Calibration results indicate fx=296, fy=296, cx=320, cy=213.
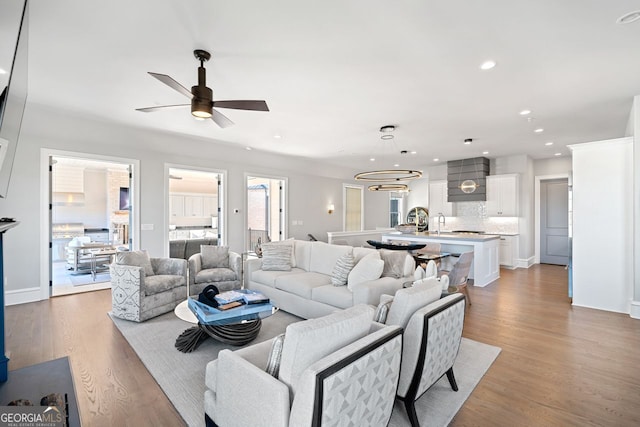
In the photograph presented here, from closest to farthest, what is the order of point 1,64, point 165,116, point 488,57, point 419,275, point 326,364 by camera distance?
1. point 326,364
2. point 1,64
3. point 488,57
4. point 419,275
5. point 165,116

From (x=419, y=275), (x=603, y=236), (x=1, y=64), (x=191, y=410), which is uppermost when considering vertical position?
(x=1, y=64)

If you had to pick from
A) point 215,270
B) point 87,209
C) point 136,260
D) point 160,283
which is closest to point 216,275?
point 215,270

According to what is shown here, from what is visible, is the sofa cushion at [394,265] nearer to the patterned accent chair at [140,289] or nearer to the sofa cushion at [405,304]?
the sofa cushion at [405,304]

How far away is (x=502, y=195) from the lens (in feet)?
26.0

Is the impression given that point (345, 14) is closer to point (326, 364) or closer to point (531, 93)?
point (326, 364)

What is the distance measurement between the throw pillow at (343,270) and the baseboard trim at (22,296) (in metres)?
4.59

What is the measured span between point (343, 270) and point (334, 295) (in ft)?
1.32

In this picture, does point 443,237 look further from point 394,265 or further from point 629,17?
point 629,17

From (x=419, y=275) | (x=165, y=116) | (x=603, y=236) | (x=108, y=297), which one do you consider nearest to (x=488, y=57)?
(x=419, y=275)

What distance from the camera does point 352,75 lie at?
332cm

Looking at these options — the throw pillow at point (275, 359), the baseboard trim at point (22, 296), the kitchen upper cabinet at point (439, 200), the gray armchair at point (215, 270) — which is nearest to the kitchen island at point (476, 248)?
the kitchen upper cabinet at point (439, 200)

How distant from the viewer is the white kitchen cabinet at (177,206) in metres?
9.97

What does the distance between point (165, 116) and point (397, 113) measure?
3660mm

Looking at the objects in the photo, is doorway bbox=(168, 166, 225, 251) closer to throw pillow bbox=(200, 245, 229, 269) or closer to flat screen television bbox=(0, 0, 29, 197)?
throw pillow bbox=(200, 245, 229, 269)
